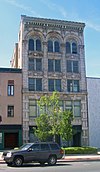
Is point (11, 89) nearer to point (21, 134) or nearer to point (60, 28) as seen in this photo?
point (21, 134)

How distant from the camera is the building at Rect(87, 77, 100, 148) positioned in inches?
1788

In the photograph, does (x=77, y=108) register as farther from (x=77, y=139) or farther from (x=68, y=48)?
(x=68, y=48)

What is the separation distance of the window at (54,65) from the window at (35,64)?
156 centimetres

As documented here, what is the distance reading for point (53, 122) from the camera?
36.1 m

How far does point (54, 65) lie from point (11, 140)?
13.0 metres

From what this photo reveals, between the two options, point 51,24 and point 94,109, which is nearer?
point 94,109

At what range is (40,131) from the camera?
3581 centimetres

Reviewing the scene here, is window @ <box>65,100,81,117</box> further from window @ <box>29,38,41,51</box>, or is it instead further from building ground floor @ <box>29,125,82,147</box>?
window @ <box>29,38,41,51</box>

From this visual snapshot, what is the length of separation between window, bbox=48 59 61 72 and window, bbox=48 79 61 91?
173cm

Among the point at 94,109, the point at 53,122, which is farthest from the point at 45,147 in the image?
the point at 94,109

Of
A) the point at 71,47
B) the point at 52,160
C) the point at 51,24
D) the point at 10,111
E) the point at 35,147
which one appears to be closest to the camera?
the point at 35,147

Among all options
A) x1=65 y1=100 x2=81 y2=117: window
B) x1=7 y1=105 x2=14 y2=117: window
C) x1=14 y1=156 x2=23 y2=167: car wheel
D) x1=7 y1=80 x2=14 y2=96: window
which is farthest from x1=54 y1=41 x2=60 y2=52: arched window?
x1=14 y1=156 x2=23 y2=167: car wheel

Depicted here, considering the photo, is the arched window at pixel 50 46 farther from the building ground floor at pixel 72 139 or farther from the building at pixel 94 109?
the building ground floor at pixel 72 139

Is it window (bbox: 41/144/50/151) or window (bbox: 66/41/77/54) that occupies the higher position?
window (bbox: 66/41/77/54)
